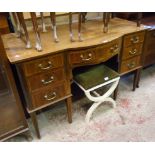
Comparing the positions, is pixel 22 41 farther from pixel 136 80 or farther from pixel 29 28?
pixel 136 80

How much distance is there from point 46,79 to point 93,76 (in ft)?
1.50

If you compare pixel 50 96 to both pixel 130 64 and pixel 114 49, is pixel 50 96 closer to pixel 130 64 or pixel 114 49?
pixel 114 49

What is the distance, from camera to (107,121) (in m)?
1.61

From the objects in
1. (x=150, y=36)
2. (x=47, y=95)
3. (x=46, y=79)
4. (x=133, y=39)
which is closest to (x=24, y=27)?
(x=46, y=79)

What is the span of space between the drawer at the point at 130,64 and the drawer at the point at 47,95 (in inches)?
25.6

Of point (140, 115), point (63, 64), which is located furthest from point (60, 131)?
point (140, 115)

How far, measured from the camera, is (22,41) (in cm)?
125

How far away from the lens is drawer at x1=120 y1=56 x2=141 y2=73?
1.65m

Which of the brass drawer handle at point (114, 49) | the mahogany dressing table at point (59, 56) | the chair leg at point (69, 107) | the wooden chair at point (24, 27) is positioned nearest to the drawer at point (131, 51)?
the mahogany dressing table at point (59, 56)

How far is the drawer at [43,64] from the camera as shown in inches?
42.9

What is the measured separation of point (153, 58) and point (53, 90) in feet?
4.31

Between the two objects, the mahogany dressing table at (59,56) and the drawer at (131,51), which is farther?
the drawer at (131,51)

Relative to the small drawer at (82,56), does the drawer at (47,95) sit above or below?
below

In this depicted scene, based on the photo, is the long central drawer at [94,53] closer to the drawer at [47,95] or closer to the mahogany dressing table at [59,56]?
the mahogany dressing table at [59,56]
